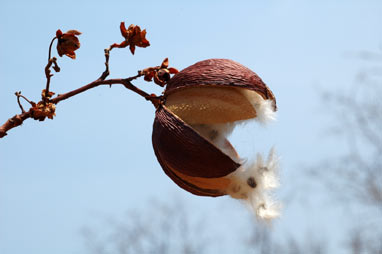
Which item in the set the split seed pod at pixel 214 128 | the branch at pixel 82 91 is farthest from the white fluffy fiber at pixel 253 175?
the branch at pixel 82 91

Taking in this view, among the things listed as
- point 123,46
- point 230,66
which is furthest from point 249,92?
point 123,46

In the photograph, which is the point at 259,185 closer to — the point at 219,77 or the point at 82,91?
the point at 219,77

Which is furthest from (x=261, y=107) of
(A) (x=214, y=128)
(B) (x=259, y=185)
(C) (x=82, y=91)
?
(C) (x=82, y=91)

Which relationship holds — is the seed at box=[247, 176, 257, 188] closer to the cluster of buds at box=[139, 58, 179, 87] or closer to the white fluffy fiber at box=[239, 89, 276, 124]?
the white fluffy fiber at box=[239, 89, 276, 124]

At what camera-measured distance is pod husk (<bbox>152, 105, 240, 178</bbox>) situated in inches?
76.8

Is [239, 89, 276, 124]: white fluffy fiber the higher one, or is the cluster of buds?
the cluster of buds

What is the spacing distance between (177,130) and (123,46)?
0.41 metres

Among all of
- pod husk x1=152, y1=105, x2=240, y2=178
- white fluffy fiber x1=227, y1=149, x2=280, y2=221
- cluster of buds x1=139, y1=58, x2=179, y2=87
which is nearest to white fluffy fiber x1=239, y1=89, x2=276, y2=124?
white fluffy fiber x1=227, y1=149, x2=280, y2=221

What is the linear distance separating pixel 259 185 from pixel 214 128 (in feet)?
0.88

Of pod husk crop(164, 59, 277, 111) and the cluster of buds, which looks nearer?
pod husk crop(164, 59, 277, 111)

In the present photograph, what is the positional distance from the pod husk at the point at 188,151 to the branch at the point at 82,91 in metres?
0.15

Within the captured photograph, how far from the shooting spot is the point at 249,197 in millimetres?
2043

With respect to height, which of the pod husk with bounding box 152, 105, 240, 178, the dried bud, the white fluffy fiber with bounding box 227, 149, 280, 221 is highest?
the dried bud

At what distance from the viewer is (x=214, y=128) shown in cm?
209
